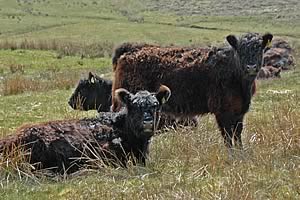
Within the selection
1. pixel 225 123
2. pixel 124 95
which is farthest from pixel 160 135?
pixel 124 95

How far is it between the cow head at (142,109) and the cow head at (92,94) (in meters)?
6.30

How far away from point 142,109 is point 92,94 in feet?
23.2

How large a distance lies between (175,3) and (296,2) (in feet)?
43.8

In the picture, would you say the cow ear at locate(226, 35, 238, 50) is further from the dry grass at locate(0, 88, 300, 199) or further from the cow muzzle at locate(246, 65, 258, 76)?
the dry grass at locate(0, 88, 300, 199)

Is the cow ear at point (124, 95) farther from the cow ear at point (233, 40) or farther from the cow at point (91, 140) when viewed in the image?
the cow ear at point (233, 40)

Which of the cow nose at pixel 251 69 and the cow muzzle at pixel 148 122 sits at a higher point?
the cow nose at pixel 251 69

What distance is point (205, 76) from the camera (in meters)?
11.9

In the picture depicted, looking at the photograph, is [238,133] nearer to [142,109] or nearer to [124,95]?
[142,109]

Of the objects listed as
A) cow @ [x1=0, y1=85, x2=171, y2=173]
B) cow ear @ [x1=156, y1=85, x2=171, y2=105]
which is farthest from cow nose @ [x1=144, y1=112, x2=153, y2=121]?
cow ear @ [x1=156, y1=85, x2=171, y2=105]

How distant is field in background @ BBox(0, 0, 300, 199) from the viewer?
7711 millimetres

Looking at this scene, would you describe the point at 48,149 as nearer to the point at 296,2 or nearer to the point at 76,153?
the point at 76,153

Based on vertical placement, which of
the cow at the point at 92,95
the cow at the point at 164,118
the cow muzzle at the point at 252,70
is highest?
the cow muzzle at the point at 252,70

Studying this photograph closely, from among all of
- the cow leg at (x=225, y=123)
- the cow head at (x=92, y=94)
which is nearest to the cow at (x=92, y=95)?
the cow head at (x=92, y=94)

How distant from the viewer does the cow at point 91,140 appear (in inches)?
385
